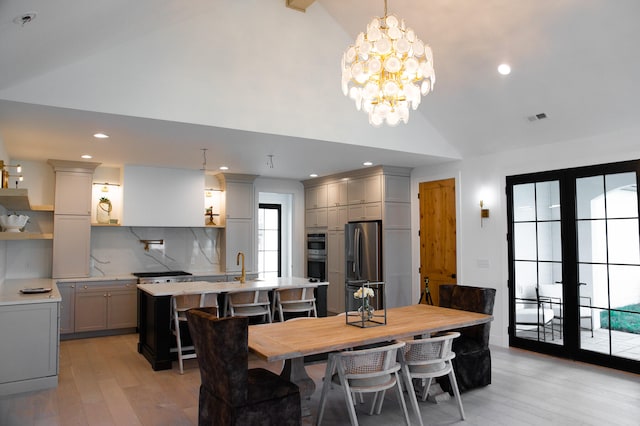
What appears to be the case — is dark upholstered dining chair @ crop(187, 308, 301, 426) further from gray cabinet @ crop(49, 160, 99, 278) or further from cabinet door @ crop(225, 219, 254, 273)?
cabinet door @ crop(225, 219, 254, 273)

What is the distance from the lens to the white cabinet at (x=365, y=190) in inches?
284

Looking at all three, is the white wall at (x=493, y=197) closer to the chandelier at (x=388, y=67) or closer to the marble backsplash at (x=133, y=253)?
the chandelier at (x=388, y=67)

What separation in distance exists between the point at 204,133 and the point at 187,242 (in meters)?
3.59

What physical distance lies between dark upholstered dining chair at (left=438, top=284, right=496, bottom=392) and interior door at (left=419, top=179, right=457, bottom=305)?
2015 mm

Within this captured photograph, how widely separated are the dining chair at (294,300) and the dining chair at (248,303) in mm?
181

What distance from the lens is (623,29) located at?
3.77 m

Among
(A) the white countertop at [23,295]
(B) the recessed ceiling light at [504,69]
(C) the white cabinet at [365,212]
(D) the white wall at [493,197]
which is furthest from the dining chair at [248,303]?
(B) the recessed ceiling light at [504,69]

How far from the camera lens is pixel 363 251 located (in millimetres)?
7305

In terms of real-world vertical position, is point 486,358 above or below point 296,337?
below

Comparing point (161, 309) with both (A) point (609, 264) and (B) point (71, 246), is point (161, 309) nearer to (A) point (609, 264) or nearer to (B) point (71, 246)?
(B) point (71, 246)

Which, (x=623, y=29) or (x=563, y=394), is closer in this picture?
(x=623, y=29)

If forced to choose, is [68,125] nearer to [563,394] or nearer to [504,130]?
[504,130]

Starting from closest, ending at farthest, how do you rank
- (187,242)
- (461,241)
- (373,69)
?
1. (373,69)
2. (461,241)
3. (187,242)

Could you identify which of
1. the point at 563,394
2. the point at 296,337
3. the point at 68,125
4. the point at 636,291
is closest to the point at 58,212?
the point at 68,125
